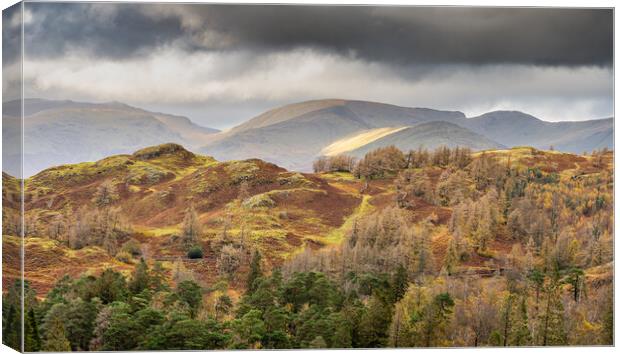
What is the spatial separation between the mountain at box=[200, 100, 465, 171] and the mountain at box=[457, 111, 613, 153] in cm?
71

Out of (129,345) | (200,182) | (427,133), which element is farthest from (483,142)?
(129,345)

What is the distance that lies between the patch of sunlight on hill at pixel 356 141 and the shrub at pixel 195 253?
3.98 m

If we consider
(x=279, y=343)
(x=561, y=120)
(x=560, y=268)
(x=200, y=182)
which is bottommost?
(x=279, y=343)

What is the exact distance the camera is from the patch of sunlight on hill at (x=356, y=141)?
21.4m

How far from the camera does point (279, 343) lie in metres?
18.7

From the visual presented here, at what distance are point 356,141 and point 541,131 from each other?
Answer: 14.3ft

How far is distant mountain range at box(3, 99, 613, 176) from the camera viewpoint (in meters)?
20.6

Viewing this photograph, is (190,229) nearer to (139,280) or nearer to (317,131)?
(139,280)

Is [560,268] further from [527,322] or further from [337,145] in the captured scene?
[337,145]

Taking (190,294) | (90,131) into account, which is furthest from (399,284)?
(90,131)

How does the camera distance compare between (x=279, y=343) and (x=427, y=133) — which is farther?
(x=427, y=133)

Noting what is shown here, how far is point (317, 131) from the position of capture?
21734 millimetres

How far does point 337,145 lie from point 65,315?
7.70 m

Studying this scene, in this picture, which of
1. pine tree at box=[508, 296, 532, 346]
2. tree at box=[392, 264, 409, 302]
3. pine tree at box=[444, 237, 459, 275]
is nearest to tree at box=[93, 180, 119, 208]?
tree at box=[392, 264, 409, 302]
